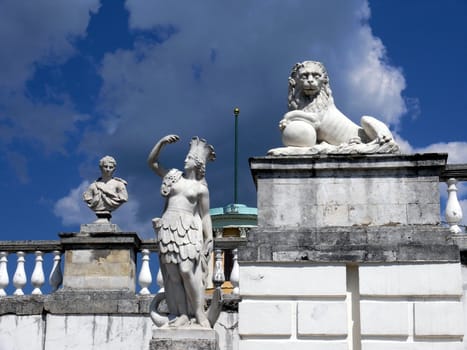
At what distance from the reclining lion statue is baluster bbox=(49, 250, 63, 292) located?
14.6 ft

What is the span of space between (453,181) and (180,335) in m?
4.29

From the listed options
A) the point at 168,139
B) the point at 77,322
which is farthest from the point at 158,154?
the point at 77,322

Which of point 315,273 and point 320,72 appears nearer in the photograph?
point 315,273

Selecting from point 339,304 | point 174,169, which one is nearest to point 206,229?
point 174,169

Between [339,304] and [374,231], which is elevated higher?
[374,231]

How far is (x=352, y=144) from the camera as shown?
11977mm

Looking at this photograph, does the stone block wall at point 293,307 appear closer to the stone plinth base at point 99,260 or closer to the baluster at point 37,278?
the stone plinth base at point 99,260

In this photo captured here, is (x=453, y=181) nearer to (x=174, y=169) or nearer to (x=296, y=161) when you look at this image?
(x=296, y=161)

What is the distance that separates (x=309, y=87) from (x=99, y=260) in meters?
4.44

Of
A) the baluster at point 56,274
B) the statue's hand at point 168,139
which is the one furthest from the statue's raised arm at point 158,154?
the baluster at point 56,274

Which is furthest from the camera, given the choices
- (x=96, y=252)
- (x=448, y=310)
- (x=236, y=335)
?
(x=96, y=252)

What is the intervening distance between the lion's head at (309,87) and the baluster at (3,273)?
5.41 metres

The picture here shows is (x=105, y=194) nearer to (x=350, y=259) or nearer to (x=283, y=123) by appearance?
(x=283, y=123)

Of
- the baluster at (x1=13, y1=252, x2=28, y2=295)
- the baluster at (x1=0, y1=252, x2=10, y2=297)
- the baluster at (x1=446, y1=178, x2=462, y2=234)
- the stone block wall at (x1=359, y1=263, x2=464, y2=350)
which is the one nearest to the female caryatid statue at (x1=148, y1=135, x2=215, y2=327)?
the stone block wall at (x1=359, y1=263, x2=464, y2=350)
